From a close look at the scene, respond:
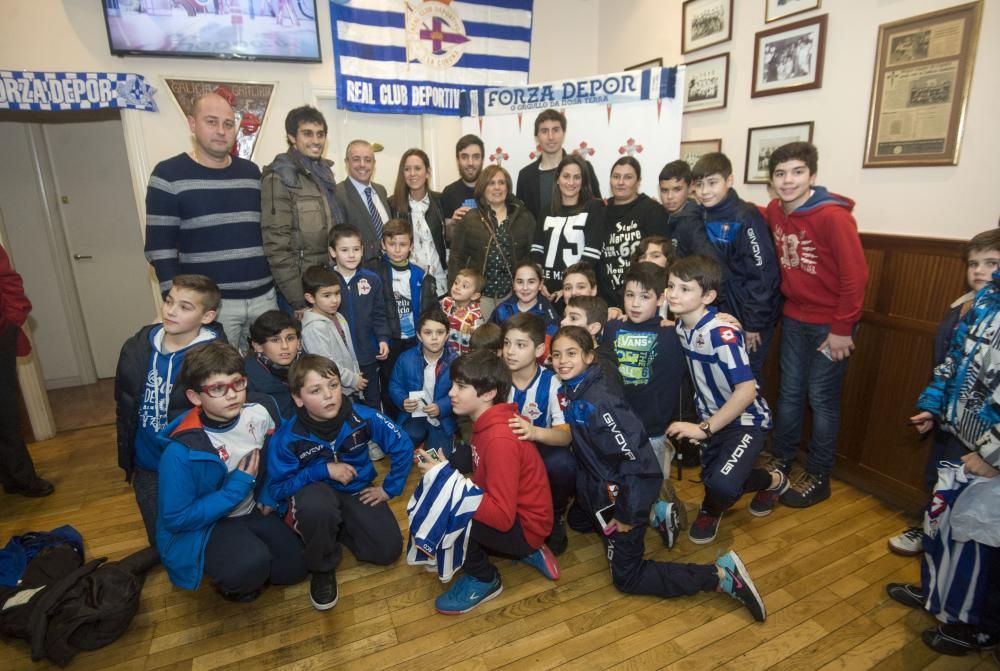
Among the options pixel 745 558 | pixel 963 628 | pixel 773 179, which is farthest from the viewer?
pixel 773 179

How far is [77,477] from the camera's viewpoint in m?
3.13

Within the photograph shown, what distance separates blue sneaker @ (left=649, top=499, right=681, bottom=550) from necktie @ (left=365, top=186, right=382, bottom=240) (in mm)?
2222

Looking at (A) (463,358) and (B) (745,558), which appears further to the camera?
(B) (745,558)

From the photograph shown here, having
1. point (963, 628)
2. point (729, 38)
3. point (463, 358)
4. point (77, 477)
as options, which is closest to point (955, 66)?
Result: point (729, 38)

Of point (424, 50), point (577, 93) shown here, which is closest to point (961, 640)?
point (577, 93)

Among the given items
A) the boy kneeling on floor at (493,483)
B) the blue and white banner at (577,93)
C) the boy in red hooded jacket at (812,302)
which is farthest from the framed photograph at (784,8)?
the boy kneeling on floor at (493,483)

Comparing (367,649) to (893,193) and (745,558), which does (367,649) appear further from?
(893,193)

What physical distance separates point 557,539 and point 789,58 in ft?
10.0

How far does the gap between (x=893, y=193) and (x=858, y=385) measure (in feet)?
3.30

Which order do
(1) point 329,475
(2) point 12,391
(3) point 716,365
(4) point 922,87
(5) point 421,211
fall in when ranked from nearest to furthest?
1. (1) point 329,475
2. (3) point 716,365
3. (4) point 922,87
4. (2) point 12,391
5. (5) point 421,211

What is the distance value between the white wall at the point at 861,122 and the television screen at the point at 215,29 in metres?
2.87

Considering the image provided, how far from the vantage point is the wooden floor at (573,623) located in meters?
1.81

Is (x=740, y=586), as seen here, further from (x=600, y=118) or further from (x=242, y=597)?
(x=600, y=118)

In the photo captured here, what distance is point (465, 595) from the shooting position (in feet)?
6.63
